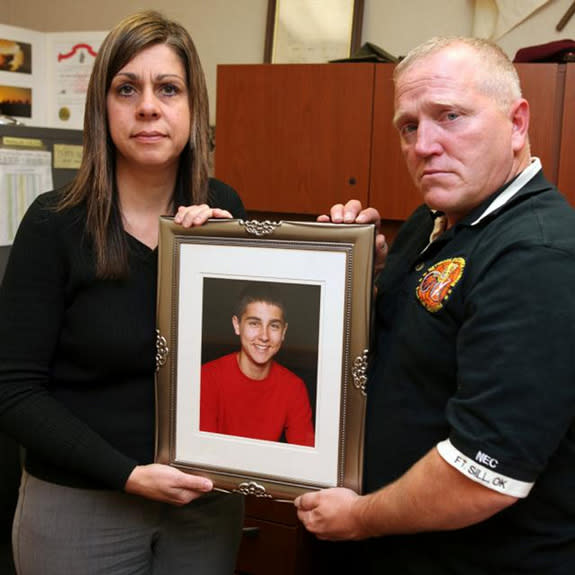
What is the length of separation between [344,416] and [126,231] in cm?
52

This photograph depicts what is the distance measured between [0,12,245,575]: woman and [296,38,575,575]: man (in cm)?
32

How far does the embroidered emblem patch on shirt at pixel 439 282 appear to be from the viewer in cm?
97

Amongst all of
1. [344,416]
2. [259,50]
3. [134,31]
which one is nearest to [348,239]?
[344,416]

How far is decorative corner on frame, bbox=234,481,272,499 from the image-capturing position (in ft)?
3.73

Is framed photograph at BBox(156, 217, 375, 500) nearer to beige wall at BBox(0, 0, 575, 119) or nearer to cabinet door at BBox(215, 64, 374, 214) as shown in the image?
cabinet door at BBox(215, 64, 374, 214)

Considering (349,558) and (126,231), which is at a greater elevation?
(126,231)

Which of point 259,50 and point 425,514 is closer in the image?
point 425,514

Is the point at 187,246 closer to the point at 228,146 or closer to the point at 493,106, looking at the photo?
the point at 493,106

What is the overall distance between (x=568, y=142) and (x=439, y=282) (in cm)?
152

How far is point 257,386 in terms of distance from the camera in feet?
3.78

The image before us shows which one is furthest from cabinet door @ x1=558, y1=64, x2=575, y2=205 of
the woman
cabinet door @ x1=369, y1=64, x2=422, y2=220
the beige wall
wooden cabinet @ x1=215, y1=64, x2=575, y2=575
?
the woman

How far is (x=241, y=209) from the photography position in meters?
1.48

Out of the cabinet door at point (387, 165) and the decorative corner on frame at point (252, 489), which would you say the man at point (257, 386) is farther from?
the cabinet door at point (387, 165)

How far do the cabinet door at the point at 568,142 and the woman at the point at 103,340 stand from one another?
1453 mm
